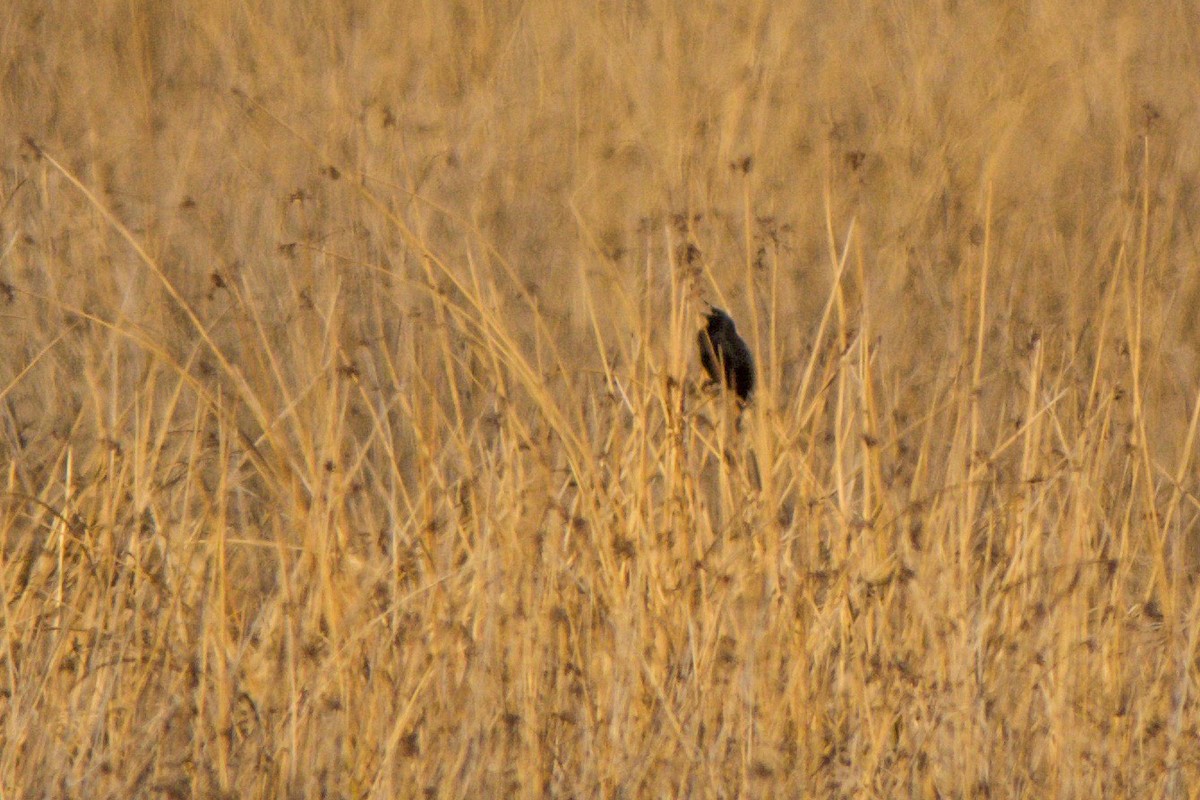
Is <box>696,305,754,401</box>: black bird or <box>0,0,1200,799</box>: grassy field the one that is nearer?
<box>0,0,1200,799</box>: grassy field

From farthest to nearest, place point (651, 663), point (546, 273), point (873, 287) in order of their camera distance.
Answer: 1. point (546, 273)
2. point (873, 287)
3. point (651, 663)

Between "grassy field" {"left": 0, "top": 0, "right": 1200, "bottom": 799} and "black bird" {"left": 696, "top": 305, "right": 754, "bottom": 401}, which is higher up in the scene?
"black bird" {"left": 696, "top": 305, "right": 754, "bottom": 401}

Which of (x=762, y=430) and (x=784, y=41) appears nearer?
(x=762, y=430)

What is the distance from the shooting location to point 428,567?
97.3 inches

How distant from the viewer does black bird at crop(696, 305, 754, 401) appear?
242 centimetres

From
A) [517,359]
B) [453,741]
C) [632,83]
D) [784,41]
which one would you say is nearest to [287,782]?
[453,741]

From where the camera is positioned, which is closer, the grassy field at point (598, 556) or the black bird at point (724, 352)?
the grassy field at point (598, 556)

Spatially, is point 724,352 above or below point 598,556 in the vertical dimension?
above

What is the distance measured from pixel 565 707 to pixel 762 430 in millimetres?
460

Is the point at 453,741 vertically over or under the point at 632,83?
under

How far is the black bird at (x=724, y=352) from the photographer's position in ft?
7.93

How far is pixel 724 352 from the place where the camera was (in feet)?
7.97

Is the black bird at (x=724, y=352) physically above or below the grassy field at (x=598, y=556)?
above

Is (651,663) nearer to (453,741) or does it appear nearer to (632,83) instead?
(453,741)
